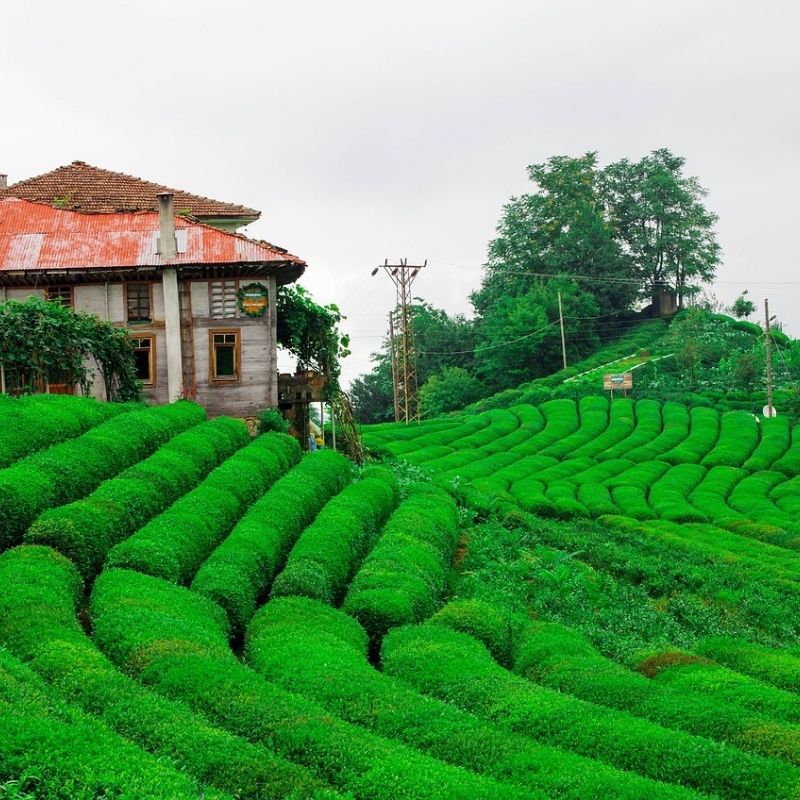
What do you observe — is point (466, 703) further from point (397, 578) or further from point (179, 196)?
point (179, 196)

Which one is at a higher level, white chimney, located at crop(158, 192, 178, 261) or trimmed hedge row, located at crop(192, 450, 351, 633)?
white chimney, located at crop(158, 192, 178, 261)

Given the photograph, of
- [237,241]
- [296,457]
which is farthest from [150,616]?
[237,241]

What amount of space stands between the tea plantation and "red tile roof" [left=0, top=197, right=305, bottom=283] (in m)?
6.44

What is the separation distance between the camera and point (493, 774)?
513 inches

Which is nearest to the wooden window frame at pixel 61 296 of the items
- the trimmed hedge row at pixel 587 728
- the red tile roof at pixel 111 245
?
the red tile roof at pixel 111 245

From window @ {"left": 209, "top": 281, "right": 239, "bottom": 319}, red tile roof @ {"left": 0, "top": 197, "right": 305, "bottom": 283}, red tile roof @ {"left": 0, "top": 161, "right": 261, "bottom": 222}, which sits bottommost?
window @ {"left": 209, "top": 281, "right": 239, "bottom": 319}

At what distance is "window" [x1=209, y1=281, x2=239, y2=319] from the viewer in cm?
3641

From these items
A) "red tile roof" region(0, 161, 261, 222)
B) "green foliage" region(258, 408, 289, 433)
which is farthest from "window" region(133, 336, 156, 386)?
"red tile roof" region(0, 161, 261, 222)

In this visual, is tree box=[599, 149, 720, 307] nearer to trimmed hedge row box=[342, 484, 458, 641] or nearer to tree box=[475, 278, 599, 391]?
tree box=[475, 278, 599, 391]

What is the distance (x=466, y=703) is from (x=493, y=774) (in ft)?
8.46

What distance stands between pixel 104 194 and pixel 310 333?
34.9ft

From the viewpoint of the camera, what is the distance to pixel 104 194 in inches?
1698

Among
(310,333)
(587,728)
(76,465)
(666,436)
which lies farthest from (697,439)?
(587,728)

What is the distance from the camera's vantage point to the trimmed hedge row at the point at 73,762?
10.6 m
